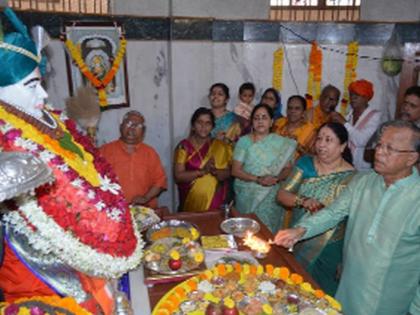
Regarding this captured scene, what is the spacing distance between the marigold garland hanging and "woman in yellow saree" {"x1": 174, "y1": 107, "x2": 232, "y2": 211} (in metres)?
1.30

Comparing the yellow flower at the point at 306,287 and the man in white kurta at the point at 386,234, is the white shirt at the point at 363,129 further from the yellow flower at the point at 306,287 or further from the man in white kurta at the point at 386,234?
the yellow flower at the point at 306,287

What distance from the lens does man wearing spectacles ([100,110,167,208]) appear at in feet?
12.5

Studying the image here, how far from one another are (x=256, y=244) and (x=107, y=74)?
3141 mm

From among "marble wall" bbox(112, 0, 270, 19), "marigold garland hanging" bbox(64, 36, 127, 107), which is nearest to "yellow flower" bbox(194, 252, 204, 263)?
"marigold garland hanging" bbox(64, 36, 127, 107)

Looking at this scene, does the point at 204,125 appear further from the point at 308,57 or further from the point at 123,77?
the point at 308,57

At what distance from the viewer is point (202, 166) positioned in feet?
13.7

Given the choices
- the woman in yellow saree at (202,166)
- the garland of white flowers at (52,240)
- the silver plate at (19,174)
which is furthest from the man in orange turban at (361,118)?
the silver plate at (19,174)

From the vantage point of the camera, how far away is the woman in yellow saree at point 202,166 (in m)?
4.17

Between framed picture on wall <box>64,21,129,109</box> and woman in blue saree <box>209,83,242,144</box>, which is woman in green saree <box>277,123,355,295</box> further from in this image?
framed picture on wall <box>64,21,129,109</box>

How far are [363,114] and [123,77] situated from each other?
302cm

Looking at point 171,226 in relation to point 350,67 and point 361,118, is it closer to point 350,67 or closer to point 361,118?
point 361,118

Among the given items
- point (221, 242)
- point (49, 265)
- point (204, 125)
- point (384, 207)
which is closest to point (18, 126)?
point (49, 265)

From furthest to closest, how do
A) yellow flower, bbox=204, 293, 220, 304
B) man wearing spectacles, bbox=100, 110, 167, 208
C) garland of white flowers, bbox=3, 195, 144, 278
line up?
man wearing spectacles, bbox=100, 110, 167, 208 → yellow flower, bbox=204, 293, 220, 304 → garland of white flowers, bbox=3, 195, 144, 278

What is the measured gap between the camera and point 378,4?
18.4ft
